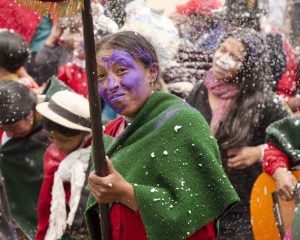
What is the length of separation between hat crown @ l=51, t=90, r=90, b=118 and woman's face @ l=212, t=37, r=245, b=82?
2.63 feet

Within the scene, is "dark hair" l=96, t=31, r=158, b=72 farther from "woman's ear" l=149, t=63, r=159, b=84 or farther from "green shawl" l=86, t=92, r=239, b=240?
"green shawl" l=86, t=92, r=239, b=240

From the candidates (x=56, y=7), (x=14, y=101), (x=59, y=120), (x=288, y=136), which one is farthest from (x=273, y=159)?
(x=56, y=7)

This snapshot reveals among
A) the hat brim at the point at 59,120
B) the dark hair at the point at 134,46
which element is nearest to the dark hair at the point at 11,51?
the hat brim at the point at 59,120

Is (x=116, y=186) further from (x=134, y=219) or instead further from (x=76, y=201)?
(x=76, y=201)

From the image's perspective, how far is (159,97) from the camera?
13.1 ft

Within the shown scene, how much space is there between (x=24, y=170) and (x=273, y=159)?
82.0 inches

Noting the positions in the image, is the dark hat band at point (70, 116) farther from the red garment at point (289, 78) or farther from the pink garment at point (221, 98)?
the red garment at point (289, 78)

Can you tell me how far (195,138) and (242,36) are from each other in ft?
7.11

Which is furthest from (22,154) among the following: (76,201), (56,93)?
(76,201)

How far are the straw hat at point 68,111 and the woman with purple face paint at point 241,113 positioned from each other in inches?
29.0

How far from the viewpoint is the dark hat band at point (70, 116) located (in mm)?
5852

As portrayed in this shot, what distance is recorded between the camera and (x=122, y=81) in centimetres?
397

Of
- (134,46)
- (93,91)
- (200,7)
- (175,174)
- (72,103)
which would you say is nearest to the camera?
(93,91)

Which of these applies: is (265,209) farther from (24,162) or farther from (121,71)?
(24,162)
